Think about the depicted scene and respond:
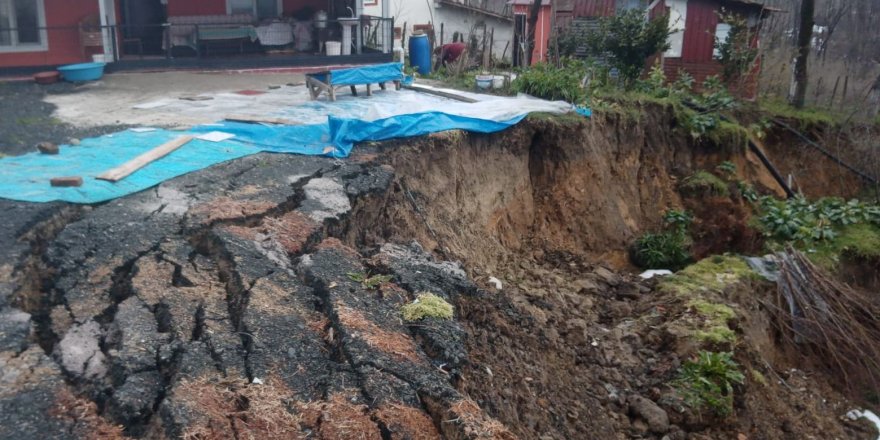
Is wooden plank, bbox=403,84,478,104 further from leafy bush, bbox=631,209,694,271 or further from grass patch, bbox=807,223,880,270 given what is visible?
grass patch, bbox=807,223,880,270

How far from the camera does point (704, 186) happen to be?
44.0 feet

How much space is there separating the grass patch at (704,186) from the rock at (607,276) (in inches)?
145

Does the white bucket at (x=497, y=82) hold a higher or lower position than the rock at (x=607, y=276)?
higher

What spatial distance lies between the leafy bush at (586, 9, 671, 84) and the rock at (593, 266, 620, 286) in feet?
18.4

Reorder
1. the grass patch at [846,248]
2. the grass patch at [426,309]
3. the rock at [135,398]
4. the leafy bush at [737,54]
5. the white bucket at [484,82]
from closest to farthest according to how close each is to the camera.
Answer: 1. the rock at [135,398]
2. the grass patch at [426,309]
3. the grass patch at [846,248]
4. the white bucket at [484,82]
5. the leafy bush at [737,54]

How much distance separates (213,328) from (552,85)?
9264 mm

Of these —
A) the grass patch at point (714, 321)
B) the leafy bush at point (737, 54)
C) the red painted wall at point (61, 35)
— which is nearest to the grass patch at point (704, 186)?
the leafy bush at point (737, 54)

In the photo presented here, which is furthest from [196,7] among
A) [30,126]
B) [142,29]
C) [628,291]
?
[628,291]

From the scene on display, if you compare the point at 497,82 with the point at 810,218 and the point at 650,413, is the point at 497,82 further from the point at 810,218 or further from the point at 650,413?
the point at 650,413

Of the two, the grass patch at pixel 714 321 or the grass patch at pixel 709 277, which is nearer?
the grass patch at pixel 714 321

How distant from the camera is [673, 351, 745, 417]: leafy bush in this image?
7.21 m

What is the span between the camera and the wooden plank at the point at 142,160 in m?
7.27

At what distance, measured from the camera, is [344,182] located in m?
7.96

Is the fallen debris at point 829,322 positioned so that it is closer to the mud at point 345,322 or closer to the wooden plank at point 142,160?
the mud at point 345,322
